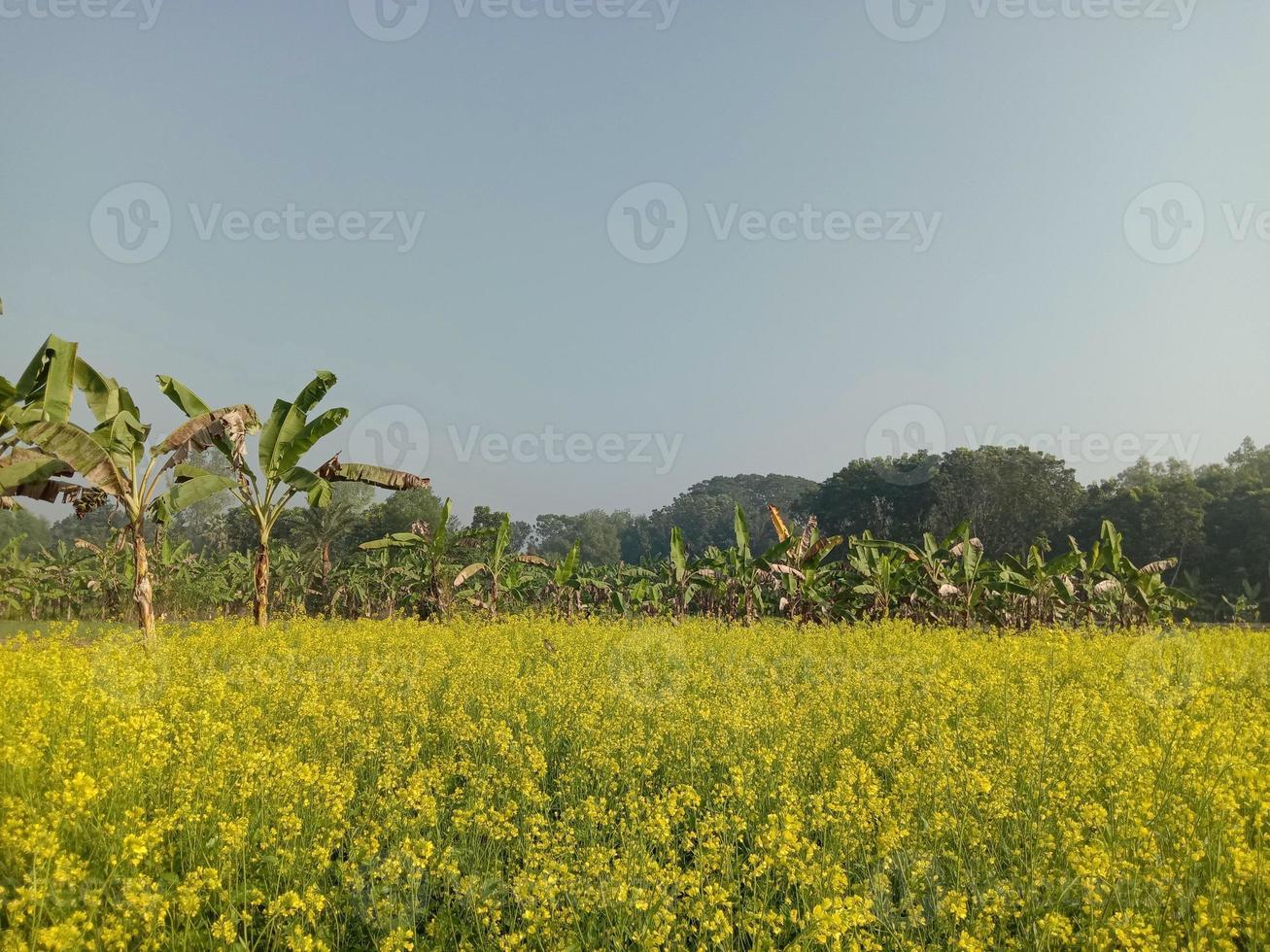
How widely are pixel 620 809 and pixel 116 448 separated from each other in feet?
31.5

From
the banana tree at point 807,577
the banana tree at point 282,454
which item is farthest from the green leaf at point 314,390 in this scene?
the banana tree at point 807,577

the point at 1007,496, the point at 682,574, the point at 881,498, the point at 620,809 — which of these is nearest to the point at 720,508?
the point at 881,498

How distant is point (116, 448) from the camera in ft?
35.4

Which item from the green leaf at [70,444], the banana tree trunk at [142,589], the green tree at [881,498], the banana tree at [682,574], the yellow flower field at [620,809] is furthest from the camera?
the green tree at [881,498]

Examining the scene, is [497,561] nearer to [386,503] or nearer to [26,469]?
[26,469]

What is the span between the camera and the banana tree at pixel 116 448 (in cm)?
966

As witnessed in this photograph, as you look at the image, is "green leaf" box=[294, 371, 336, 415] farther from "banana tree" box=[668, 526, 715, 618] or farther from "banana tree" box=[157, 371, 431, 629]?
"banana tree" box=[668, 526, 715, 618]

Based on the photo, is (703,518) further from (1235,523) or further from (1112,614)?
(1112,614)

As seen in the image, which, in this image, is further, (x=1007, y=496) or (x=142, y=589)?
(x=1007, y=496)

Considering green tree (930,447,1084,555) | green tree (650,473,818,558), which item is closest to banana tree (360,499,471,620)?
green tree (930,447,1084,555)

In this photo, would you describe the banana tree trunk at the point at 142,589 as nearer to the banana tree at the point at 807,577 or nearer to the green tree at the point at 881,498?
the banana tree at the point at 807,577

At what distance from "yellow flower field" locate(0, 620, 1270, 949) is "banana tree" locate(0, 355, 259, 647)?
8.33ft

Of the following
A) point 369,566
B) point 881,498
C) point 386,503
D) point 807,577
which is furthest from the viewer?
point 881,498

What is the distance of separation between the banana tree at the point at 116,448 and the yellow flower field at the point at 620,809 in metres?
2.54
